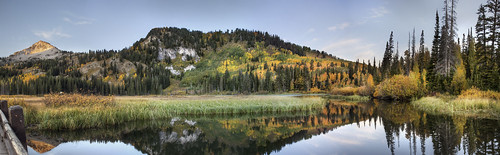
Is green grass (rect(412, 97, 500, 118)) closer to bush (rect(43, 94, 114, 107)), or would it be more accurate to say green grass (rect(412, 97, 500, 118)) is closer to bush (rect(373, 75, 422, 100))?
bush (rect(373, 75, 422, 100))

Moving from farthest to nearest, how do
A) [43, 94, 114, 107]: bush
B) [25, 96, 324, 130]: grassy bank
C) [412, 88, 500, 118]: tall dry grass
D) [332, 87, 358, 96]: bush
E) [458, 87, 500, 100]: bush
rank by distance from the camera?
[332, 87, 358, 96]: bush, [458, 87, 500, 100]: bush, [412, 88, 500, 118]: tall dry grass, [43, 94, 114, 107]: bush, [25, 96, 324, 130]: grassy bank

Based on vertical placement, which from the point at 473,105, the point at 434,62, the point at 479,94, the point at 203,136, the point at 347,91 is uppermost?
the point at 434,62

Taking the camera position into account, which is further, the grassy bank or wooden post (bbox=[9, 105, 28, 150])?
the grassy bank

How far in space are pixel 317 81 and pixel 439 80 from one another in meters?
92.0

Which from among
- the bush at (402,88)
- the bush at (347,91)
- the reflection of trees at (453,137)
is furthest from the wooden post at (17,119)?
the bush at (347,91)

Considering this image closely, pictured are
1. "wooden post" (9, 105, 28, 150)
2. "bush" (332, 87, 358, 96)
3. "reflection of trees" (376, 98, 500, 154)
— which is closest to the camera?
"wooden post" (9, 105, 28, 150)

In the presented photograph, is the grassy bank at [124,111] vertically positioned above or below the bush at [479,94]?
below

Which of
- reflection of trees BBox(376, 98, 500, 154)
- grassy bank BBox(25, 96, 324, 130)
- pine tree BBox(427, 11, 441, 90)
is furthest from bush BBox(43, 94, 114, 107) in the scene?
pine tree BBox(427, 11, 441, 90)

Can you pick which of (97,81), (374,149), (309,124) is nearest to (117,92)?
(97,81)

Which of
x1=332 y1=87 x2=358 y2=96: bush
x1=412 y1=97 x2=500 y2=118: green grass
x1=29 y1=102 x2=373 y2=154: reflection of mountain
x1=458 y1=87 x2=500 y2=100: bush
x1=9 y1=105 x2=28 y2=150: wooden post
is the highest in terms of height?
x1=9 y1=105 x2=28 y2=150: wooden post

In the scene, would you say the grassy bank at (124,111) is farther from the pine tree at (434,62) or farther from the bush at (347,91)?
the bush at (347,91)

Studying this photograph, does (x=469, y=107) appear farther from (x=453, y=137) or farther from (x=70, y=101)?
(x=70, y=101)

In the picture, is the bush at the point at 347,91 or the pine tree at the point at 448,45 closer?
the pine tree at the point at 448,45

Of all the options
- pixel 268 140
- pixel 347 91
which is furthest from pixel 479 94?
pixel 347 91
